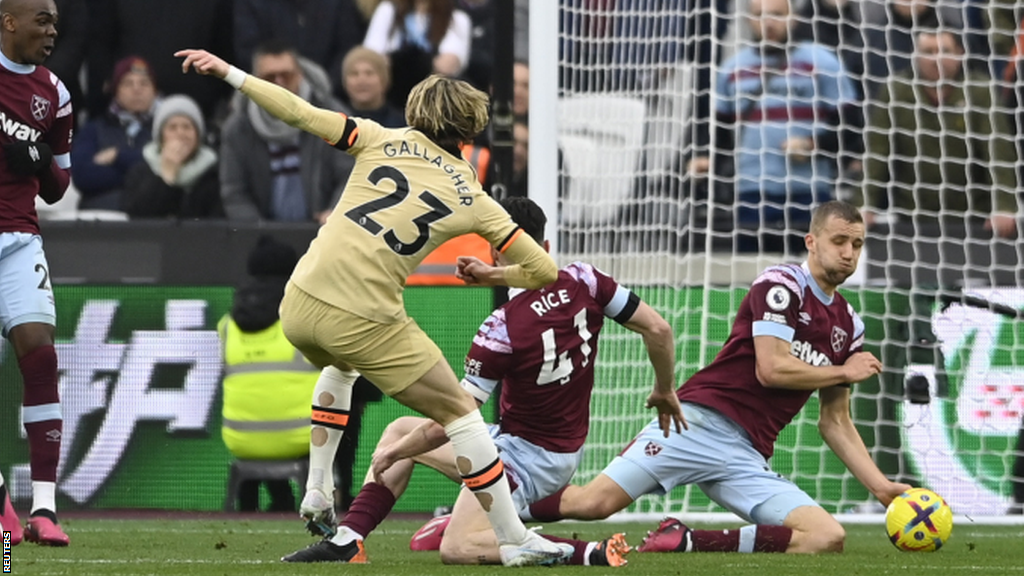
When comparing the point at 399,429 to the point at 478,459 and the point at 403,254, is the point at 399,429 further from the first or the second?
the point at 403,254

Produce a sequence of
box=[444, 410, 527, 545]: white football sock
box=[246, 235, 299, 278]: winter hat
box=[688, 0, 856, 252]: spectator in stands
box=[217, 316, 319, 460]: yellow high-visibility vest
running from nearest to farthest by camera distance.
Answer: box=[444, 410, 527, 545]: white football sock
box=[217, 316, 319, 460]: yellow high-visibility vest
box=[246, 235, 299, 278]: winter hat
box=[688, 0, 856, 252]: spectator in stands

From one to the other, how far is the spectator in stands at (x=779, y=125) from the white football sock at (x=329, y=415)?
4.33m

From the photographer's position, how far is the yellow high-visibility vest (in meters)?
9.45

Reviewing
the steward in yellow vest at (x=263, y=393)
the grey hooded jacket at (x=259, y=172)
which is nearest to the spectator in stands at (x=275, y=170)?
the grey hooded jacket at (x=259, y=172)

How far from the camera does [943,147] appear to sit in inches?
401

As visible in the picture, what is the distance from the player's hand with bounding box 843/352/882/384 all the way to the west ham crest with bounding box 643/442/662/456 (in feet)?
2.81

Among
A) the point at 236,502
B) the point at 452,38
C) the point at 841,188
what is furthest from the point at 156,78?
the point at 841,188

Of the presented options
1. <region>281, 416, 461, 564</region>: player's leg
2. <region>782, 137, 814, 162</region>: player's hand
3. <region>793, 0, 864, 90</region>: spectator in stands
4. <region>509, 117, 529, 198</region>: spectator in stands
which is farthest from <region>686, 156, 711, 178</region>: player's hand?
<region>281, 416, 461, 564</region>: player's leg

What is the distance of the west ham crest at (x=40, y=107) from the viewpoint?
6828mm

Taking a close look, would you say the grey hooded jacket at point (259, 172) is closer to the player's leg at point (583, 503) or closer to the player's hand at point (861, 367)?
the player's leg at point (583, 503)

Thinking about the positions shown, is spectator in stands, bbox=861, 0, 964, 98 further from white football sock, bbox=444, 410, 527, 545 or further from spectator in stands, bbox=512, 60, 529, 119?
white football sock, bbox=444, 410, 527, 545

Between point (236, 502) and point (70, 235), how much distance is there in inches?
74.9

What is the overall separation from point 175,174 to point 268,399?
2338 mm

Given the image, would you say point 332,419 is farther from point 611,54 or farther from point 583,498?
point 611,54
